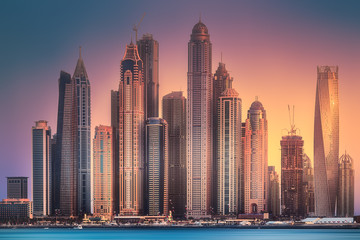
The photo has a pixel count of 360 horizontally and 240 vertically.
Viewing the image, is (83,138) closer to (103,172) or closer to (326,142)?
(103,172)

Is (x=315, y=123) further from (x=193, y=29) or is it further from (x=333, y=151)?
(x=193, y=29)

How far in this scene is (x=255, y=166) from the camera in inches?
3487

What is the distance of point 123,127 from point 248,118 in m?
17.1

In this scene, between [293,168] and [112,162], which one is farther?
[293,168]

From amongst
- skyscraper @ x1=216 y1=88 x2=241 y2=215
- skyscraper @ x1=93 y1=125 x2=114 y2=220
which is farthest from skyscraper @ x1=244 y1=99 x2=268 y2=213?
skyscraper @ x1=93 y1=125 x2=114 y2=220

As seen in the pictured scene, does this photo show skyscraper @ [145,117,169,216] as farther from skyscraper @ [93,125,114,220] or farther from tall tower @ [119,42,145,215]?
skyscraper @ [93,125,114,220]

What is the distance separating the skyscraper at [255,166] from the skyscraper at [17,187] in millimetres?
25230

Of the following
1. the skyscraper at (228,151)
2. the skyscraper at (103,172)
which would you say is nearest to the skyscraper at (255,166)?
the skyscraper at (228,151)

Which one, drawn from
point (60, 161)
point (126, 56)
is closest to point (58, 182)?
point (60, 161)

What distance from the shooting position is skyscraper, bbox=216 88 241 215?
3391 inches

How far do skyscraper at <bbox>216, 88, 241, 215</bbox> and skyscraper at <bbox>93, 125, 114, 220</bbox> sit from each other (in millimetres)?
12119

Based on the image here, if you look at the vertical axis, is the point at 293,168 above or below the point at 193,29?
below

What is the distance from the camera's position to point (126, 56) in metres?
85.3

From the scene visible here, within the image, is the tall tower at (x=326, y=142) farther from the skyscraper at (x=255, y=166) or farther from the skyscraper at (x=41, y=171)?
the skyscraper at (x=41, y=171)
